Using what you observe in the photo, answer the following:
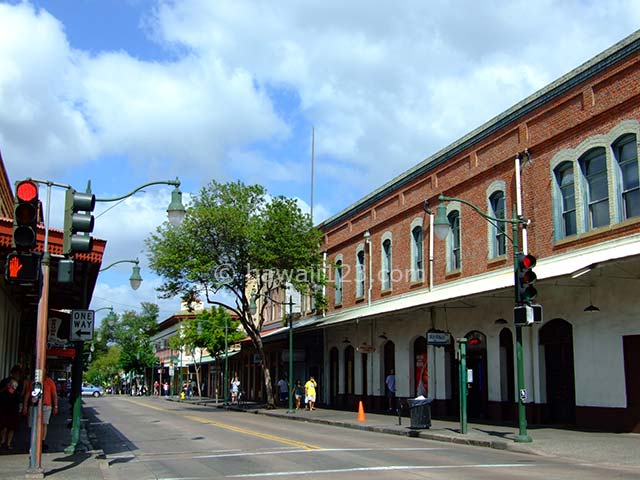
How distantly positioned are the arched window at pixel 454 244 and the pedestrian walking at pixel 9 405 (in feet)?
59.2

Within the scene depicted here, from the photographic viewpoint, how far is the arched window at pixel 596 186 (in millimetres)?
21781

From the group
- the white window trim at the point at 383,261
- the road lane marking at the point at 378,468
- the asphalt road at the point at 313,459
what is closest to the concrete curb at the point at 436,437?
the asphalt road at the point at 313,459

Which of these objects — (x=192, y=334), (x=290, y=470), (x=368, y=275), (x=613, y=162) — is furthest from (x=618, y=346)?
(x=192, y=334)

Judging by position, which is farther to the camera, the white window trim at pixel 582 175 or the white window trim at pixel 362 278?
the white window trim at pixel 362 278

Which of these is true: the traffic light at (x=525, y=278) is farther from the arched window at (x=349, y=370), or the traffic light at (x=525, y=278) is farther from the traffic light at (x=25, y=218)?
the arched window at (x=349, y=370)

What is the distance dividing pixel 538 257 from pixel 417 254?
9291 millimetres

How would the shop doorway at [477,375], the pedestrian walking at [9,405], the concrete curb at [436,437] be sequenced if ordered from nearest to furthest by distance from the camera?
the pedestrian walking at [9,405], the concrete curb at [436,437], the shop doorway at [477,375]

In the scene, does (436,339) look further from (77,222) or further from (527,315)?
(77,222)

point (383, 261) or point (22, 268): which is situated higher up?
point (383, 261)

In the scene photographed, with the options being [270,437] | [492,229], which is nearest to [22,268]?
[270,437]

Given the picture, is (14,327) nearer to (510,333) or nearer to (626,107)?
(510,333)

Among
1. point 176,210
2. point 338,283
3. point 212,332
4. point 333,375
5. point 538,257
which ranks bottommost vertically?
point 333,375

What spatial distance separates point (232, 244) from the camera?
37406 mm

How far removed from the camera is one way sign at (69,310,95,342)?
633 inches
